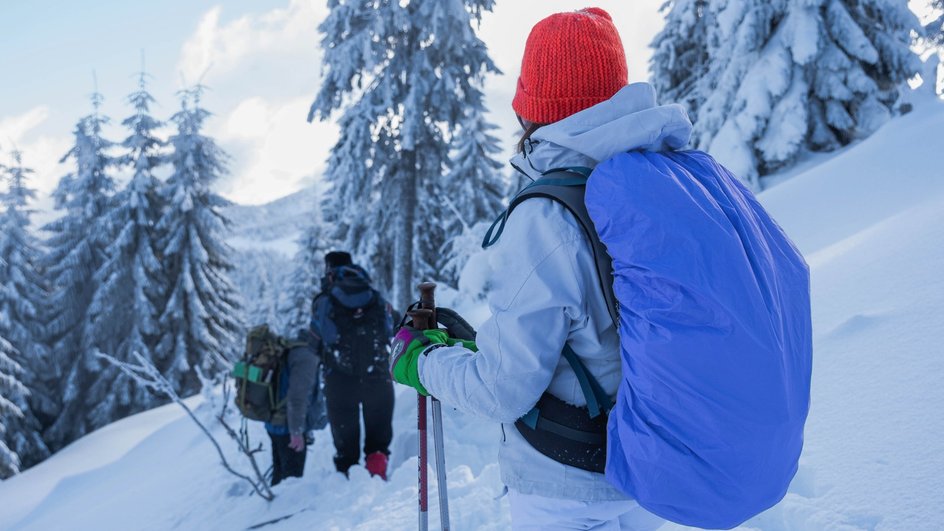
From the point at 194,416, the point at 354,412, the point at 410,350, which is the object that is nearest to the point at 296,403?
the point at 354,412

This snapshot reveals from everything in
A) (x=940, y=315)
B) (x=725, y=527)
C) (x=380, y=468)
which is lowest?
(x=380, y=468)

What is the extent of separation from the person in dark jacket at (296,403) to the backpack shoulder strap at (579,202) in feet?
15.0

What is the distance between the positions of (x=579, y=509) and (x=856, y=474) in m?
1.83

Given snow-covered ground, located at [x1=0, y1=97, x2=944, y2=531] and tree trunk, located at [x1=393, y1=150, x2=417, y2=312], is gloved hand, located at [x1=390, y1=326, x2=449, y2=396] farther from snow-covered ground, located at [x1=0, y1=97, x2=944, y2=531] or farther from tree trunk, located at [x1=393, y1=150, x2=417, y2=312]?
tree trunk, located at [x1=393, y1=150, x2=417, y2=312]

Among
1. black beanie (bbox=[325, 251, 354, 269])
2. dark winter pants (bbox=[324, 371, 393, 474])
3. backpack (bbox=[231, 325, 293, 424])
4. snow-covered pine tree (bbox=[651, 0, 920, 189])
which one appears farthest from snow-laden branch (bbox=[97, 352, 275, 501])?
snow-covered pine tree (bbox=[651, 0, 920, 189])

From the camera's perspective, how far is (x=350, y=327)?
5.50m

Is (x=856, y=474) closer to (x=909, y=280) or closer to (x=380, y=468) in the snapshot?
(x=909, y=280)

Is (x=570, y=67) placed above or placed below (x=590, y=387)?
above

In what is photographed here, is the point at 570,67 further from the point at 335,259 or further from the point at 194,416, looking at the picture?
the point at 194,416

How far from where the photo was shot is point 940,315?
10.5 ft

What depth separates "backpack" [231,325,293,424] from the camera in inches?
221

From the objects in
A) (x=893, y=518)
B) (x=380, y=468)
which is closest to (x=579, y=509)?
(x=893, y=518)

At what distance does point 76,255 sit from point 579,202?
26.3 m

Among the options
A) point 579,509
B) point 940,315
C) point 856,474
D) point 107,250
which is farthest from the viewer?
point 107,250
